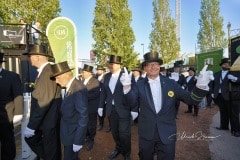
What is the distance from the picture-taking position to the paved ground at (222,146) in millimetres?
5809

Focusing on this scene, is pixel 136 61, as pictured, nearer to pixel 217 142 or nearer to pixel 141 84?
pixel 217 142

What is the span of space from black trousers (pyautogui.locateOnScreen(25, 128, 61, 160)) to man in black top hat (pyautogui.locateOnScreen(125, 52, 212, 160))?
1347 mm

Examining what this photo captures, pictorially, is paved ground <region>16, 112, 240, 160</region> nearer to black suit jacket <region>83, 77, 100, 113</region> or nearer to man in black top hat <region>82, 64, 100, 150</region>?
man in black top hat <region>82, 64, 100, 150</region>

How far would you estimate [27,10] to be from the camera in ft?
48.2

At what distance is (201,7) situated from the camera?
3934 centimetres

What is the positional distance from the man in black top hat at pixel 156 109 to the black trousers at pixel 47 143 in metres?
1.35

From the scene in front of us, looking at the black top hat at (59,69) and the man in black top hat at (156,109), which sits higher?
the black top hat at (59,69)

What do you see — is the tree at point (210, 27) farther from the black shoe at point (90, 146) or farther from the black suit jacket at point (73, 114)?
the black suit jacket at point (73, 114)

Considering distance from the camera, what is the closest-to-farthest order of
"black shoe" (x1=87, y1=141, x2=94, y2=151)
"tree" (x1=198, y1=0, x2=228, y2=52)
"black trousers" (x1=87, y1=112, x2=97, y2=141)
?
"black shoe" (x1=87, y1=141, x2=94, y2=151) → "black trousers" (x1=87, y1=112, x2=97, y2=141) → "tree" (x1=198, y1=0, x2=228, y2=52)

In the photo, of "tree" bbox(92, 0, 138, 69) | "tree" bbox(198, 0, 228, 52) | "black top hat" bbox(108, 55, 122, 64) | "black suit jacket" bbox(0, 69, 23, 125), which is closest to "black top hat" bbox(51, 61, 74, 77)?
"black suit jacket" bbox(0, 69, 23, 125)

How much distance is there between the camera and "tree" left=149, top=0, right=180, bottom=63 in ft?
115

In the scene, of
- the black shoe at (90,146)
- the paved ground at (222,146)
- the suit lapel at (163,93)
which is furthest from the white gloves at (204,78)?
the black shoe at (90,146)

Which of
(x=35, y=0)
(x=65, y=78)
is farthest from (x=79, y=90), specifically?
(x=35, y=0)

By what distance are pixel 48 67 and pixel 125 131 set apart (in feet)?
7.18
